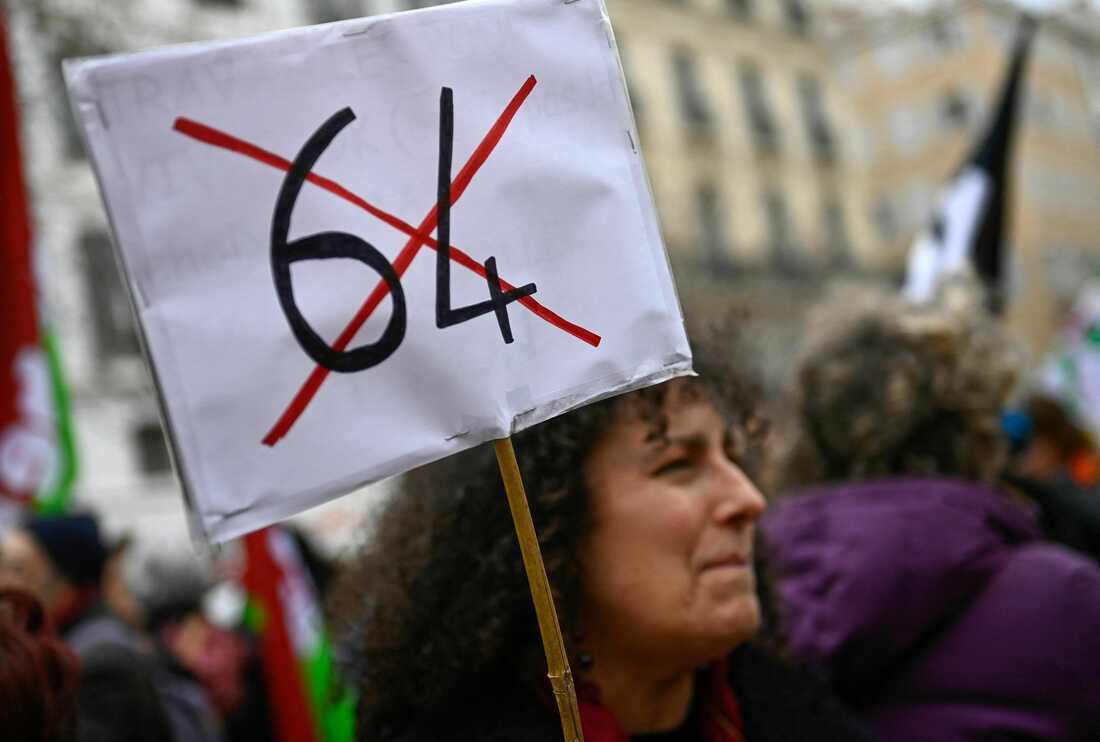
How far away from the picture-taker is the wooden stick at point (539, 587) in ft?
4.41

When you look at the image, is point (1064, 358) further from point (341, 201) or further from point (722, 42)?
point (722, 42)

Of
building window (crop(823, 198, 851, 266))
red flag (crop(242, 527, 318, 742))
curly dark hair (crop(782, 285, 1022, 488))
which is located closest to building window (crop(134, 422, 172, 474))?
red flag (crop(242, 527, 318, 742))

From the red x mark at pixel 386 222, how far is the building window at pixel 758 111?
1112 inches

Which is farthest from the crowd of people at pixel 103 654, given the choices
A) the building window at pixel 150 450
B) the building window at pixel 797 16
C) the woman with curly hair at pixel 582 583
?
the building window at pixel 797 16

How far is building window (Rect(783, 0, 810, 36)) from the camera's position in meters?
31.0

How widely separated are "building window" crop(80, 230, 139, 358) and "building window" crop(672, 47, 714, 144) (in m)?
14.5

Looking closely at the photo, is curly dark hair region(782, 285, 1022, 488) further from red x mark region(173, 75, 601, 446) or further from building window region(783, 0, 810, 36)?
building window region(783, 0, 810, 36)

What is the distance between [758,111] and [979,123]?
27.4 feet

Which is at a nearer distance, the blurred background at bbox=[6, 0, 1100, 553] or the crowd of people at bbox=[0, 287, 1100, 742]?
the crowd of people at bbox=[0, 287, 1100, 742]

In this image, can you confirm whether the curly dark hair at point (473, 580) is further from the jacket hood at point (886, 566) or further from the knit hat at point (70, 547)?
the knit hat at point (70, 547)

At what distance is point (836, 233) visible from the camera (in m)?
30.6

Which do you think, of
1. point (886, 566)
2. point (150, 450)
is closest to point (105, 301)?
point (150, 450)

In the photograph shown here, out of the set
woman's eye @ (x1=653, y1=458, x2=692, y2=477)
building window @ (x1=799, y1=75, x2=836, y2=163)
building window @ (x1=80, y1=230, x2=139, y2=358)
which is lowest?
woman's eye @ (x1=653, y1=458, x2=692, y2=477)

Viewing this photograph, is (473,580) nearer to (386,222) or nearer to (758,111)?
(386,222)
